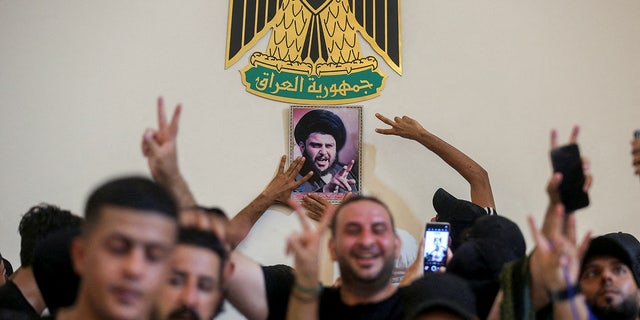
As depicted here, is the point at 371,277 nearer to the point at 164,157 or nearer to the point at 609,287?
the point at 164,157

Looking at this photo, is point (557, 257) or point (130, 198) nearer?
point (130, 198)

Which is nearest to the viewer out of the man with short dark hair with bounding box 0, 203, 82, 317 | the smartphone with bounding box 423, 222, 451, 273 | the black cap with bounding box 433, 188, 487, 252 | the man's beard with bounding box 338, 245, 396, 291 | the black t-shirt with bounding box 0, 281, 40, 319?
the man's beard with bounding box 338, 245, 396, 291

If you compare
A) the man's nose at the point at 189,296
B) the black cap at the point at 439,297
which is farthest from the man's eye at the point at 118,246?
the black cap at the point at 439,297

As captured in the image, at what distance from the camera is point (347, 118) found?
3762 mm

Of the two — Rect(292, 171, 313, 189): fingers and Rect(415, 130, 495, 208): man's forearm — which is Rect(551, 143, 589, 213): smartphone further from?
Rect(292, 171, 313, 189): fingers

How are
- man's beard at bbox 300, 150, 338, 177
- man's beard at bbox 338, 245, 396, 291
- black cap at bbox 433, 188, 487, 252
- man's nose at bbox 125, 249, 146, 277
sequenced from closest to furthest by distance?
man's nose at bbox 125, 249, 146, 277, man's beard at bbox 338, 245, 396, 291, black cap at bbox 433, 188, 487, 252, man's beard at bbox 300, 150, 338, 177

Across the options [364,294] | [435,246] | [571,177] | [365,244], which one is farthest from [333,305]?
[435,246]

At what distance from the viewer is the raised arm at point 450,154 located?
3662 millimetres

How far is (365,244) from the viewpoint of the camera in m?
2.10

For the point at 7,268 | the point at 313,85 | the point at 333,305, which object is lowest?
the point at 7,268

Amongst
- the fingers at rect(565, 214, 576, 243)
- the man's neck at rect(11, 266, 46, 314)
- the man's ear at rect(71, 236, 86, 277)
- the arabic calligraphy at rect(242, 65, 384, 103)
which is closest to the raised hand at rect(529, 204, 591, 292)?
the fingers at rect(565, 214, 576, 243)

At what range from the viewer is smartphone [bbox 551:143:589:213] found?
6.31 ft

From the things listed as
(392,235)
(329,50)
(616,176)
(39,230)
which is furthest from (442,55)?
(39,230)

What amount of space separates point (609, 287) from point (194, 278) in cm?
146
